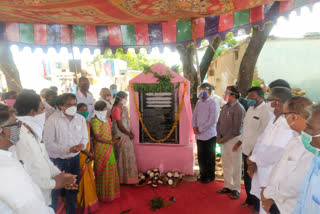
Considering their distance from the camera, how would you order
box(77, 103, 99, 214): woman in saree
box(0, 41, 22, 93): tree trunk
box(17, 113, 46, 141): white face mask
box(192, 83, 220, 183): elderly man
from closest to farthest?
1. box(17, 113, 46, 141): white face mask
2. box(77, 103, 99, 214): woman in saree
3. box(192, 83, 220, 183): elderly man
4. box(0, 41, 22, 93): tree trunk

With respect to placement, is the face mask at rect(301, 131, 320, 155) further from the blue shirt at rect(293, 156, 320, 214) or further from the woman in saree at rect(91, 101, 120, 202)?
the woman in saree at rect(91, 101, 120, 202)

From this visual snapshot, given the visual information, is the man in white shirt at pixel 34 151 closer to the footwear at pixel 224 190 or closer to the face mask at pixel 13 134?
the face mask at pixel 13 134

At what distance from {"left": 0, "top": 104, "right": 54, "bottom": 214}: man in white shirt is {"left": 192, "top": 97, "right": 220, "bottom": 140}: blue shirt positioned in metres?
3.23

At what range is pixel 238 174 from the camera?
3.76m

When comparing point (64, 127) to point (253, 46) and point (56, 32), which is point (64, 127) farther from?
point (253, 46)

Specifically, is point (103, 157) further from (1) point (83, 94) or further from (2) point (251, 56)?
(2) point (251, 56)

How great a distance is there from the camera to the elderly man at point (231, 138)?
A: 12.1 ft

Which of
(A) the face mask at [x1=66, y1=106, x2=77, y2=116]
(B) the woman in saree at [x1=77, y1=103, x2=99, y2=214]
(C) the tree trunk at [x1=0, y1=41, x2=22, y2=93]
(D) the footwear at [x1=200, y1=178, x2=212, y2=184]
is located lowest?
(D) the footwear at [x1=200, y1=178, x2=212, y2=184]

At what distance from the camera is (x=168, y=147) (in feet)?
15.0

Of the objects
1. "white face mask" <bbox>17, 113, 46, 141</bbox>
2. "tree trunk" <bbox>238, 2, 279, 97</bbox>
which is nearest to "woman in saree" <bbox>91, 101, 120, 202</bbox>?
"white face mask" <bbox>17, 113, 46, 141</bbox>

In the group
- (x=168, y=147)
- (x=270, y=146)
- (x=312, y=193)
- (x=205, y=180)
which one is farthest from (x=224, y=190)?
(x=312, y=193)

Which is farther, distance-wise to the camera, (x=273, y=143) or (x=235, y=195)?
(x=235, y=195)

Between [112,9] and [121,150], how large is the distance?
2.62 metres

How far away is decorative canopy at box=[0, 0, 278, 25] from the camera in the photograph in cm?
290
